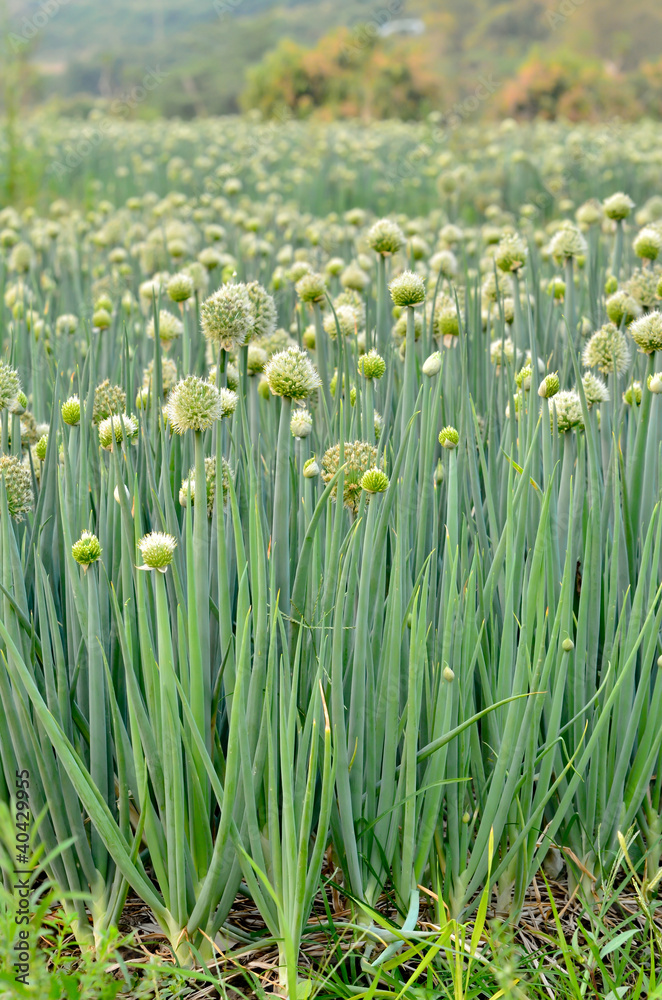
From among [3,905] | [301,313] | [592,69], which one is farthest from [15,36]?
[592,69]

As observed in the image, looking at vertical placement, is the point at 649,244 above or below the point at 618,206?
below

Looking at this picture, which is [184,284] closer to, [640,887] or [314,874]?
[314,874]

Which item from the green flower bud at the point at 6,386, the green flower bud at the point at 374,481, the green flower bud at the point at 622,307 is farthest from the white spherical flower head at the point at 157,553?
the green flower bud at the point at 622,307

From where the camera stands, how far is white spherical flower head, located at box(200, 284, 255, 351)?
4.44 feet

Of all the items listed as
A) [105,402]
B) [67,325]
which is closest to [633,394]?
[105,402]

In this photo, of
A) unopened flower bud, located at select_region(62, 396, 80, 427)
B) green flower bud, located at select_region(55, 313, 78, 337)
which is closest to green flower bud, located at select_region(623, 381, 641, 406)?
unopened flower bud, located at select_region(62, 396, 80, 427)

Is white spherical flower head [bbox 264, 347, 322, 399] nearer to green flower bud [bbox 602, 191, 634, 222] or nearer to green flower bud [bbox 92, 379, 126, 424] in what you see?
green flower bud [bbox 92, 379, 126, 424]

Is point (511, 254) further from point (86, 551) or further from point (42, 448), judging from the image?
point (86, 551)

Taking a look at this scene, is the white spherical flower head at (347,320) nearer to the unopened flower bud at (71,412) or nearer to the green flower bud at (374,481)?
the unopened flower bud at (71,412)

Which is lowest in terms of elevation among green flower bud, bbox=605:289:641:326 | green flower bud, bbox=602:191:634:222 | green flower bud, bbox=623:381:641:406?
green flower bud, bbox=623:381:641:406

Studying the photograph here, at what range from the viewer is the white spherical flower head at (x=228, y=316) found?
4.44 ft

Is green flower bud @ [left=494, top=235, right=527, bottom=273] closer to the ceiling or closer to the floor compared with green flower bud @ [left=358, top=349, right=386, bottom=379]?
closer to the ceiling

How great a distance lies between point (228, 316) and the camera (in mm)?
1354

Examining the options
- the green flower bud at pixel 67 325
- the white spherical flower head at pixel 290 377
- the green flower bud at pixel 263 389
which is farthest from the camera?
the green flower bud at pixel 67 325
